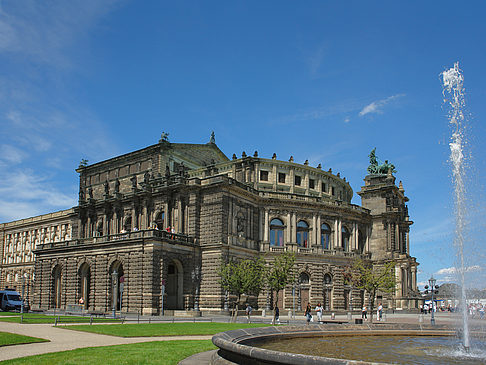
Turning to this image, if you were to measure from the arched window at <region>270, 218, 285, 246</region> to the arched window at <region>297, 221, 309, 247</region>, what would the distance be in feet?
8.42

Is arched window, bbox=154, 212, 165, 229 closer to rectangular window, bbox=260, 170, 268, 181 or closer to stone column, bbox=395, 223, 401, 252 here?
rectangular window, bbox=260, 170, 268, 181

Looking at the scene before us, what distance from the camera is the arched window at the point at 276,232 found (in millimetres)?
64312

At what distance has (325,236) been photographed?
222 ft

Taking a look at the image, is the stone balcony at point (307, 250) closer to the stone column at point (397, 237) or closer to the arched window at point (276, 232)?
the arched window at point (276, 232)

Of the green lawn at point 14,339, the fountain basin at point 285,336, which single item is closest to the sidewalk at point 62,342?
the green lawn at point 14,339

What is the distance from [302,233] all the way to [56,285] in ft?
107

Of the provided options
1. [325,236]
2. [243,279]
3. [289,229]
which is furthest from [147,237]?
[325,236]

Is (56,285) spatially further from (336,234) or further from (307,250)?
(336,234)

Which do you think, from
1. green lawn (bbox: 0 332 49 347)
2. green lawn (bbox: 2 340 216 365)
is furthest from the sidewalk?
green lawn (bbox: 2 340 216 365)

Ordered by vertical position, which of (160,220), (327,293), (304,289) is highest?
(160,220)

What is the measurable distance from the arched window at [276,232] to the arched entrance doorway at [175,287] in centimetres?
1428

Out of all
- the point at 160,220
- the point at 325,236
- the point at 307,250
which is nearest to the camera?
the point at 160,220

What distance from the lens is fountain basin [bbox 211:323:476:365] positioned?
31.9 ft

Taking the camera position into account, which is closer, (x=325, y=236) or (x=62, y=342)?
(x=62, y=342)
